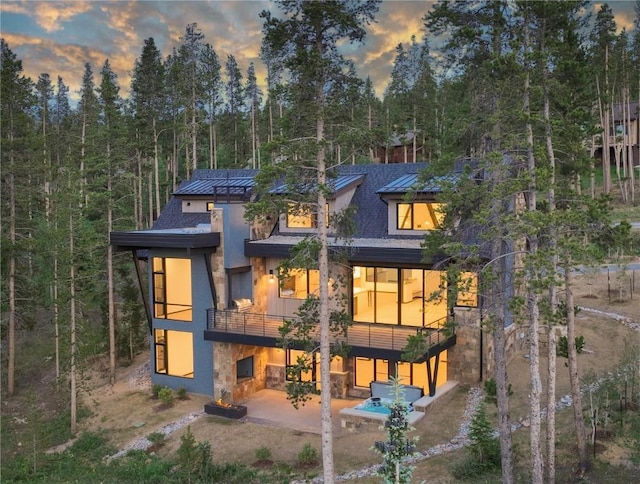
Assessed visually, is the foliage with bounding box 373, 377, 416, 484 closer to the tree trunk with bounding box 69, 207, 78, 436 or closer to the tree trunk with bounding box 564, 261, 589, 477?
the tree trunk with bounding box 564, 261, 589, 477

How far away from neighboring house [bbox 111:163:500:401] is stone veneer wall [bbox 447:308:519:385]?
0.03 metres

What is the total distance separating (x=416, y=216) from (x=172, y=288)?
9.82m

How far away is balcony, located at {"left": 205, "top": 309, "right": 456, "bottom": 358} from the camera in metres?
17.2

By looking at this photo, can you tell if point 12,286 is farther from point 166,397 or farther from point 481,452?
point 481,452

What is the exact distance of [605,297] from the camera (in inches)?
1070

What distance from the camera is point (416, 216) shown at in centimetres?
1998

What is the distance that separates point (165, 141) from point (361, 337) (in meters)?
35.8

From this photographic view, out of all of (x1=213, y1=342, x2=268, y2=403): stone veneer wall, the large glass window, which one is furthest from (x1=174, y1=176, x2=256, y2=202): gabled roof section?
the large glass window

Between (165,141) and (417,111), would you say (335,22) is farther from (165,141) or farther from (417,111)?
(165,141)

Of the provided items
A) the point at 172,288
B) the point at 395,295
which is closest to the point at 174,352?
the point at 172,288

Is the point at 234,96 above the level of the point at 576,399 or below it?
above

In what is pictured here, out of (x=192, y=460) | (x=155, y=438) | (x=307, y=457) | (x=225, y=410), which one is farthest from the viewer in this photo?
(x=225, y=410)

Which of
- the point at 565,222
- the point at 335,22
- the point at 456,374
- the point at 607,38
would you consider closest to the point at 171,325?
the point at 456,374

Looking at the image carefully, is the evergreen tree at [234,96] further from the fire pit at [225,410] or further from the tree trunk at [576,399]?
the tree trunk at [576,399]
